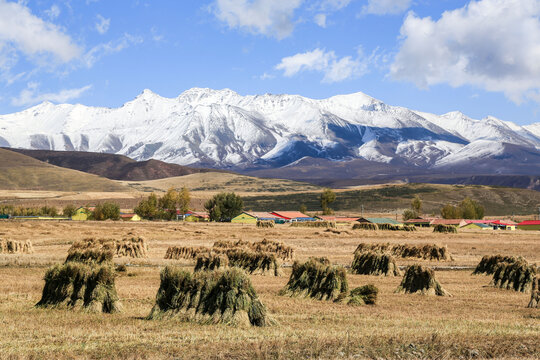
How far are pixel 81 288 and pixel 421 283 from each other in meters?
17.2

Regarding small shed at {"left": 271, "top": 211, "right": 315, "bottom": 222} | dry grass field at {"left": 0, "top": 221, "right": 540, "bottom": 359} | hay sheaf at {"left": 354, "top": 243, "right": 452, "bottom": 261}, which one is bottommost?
dry grass field at {"left": 0, "top": 221, "right": 540, "bottom": 359}

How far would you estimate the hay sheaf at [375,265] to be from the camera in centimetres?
4206

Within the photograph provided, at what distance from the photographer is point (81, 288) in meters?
25.1

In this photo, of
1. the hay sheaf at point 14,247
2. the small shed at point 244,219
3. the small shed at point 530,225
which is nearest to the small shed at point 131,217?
the small shed at point 244,219

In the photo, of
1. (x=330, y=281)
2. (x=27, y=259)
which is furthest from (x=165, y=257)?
(x=330, y=281)

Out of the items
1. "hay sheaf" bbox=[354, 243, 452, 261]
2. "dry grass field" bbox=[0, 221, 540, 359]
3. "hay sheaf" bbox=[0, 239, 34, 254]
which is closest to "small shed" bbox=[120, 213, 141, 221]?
"hay sheaf" bbox=[0, 239, 34, 254]

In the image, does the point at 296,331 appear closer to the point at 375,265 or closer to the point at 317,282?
the point at 317,282

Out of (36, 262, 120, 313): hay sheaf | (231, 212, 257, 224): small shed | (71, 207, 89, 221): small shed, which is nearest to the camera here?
(36, 262, 120, 313): hay sheaf

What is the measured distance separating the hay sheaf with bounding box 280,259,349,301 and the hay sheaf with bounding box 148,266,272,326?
25.9 ft

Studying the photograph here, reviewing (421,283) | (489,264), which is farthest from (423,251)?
(421,283)

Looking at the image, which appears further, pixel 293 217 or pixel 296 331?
pixel 293 217

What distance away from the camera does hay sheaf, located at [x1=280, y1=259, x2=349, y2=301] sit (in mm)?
29781

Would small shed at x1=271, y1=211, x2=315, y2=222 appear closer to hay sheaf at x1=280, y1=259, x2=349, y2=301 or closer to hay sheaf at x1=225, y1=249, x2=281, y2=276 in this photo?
hay sheaf at x1=225, y1=249, x2=281, y2=276

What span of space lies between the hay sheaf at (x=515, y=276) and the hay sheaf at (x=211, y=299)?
19.5 m
